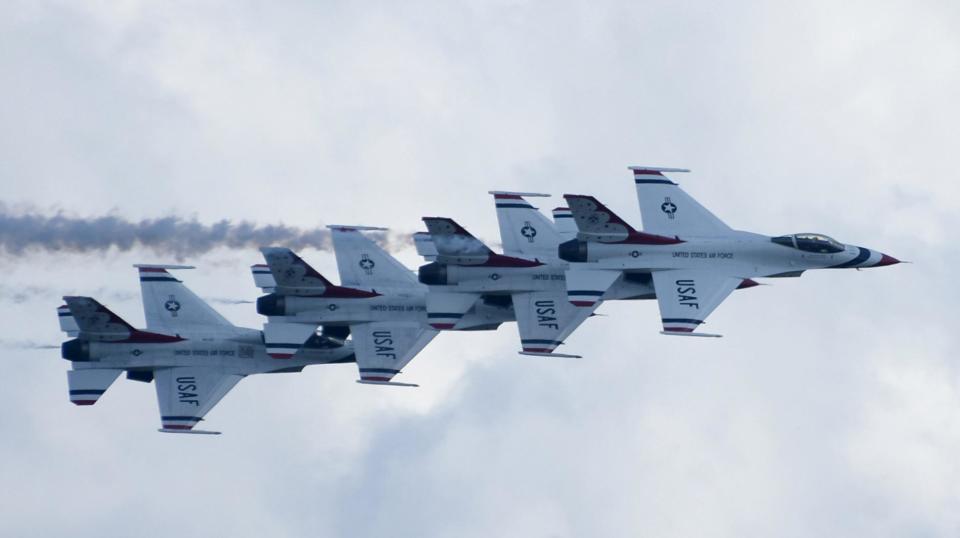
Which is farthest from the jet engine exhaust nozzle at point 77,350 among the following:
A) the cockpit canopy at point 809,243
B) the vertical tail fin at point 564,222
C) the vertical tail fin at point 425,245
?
the cockpit canopy at point 809,243

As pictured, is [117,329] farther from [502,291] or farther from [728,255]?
[728,255]

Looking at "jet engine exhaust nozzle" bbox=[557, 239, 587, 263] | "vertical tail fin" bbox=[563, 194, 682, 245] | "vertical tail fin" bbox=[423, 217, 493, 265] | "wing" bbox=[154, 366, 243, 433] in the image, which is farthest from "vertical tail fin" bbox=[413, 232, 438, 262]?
"wing" bbox=[154, 366, 243, 433]

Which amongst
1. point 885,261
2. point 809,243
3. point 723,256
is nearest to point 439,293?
point 723,256

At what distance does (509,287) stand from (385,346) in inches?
245

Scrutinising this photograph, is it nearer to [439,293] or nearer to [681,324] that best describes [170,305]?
[439,293]

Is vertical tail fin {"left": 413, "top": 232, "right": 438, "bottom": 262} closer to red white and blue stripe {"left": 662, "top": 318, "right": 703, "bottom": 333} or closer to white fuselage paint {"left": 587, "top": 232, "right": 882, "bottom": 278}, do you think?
white fuselage paint {"left": 587, "top": 232, "right": 882, "bottom": 278}

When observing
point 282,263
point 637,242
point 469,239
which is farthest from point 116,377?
point 637,242

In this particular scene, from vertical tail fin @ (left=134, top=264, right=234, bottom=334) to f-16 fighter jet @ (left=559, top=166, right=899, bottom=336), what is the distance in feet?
58.2

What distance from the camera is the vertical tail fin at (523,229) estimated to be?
10050 centimetres

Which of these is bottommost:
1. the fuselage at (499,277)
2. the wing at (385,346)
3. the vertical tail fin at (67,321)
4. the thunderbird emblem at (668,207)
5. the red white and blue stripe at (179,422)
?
the red white and blue stripe at (179,422)

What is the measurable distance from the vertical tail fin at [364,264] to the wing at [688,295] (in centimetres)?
1198

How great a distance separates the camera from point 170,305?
342 feet

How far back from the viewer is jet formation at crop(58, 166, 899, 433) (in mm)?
96312

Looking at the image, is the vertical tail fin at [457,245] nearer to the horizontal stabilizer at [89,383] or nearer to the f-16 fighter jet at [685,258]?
the f-16 fighter jet at [685,258]
